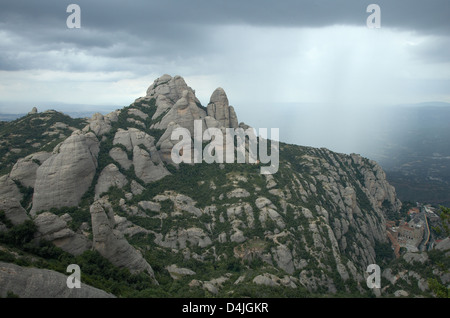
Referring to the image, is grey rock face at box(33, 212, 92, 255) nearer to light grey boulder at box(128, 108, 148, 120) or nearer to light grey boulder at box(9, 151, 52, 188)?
light grey boulder at box(9, 151, 52, 188)

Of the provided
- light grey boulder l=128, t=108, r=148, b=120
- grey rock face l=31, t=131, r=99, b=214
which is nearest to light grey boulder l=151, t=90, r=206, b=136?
light grey boulder l=128, t=108, r=148, b=120

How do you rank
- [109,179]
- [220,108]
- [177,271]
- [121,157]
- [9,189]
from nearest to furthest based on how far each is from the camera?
[177,271], [9,189], [109,179], [121,157], [220,108]

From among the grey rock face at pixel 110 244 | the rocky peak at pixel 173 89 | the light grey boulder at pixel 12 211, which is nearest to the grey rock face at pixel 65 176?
the light grey boulder at pixel 12 211

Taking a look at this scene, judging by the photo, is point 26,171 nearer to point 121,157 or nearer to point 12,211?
point 121,157

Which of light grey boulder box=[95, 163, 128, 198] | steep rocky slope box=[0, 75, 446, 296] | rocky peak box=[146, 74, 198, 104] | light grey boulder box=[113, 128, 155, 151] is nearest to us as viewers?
steep rocky slope box=[0, 75, 446, 296]

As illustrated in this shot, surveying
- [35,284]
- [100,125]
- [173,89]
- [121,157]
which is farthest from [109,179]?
[173,89]
